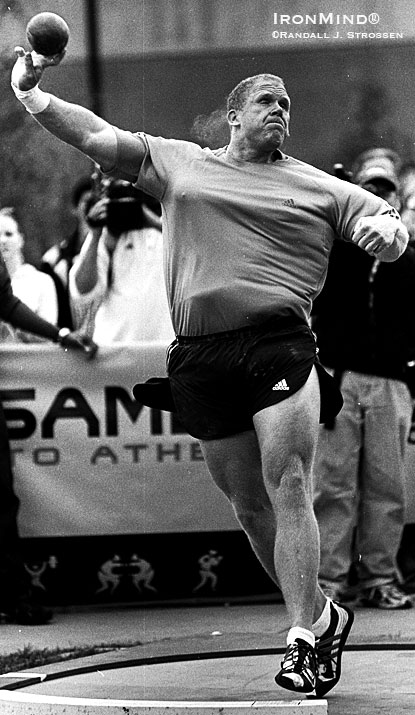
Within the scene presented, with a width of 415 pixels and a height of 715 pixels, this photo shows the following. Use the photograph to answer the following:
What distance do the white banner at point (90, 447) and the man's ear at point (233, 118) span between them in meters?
2.56

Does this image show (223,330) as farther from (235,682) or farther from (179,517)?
(179,517)

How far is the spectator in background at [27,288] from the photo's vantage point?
7.73 meters

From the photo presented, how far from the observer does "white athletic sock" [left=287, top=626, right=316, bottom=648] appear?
469cm

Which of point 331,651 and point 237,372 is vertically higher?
point 237,372

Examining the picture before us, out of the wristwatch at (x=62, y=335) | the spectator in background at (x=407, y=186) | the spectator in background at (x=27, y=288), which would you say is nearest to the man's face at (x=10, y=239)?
the spectator in background at (x=27, y=288)

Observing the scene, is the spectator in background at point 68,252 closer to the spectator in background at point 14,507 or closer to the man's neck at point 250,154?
the spectator in background at point 14,507

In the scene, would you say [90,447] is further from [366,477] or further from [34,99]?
[34,99]

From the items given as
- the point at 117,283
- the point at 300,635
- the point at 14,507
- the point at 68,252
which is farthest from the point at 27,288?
the point at 300,635

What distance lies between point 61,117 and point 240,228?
0.66m

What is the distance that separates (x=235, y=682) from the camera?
5.28 m

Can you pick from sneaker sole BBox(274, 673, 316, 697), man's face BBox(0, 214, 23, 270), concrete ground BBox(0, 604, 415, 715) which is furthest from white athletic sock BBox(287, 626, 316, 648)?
man's face BBox(0, 214, 23, 270)

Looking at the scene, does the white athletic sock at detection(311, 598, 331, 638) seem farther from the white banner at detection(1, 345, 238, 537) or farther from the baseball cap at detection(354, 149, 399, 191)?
the baseball cap at detection(354, 149, 399, 191)

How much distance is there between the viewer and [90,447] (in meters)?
7.45

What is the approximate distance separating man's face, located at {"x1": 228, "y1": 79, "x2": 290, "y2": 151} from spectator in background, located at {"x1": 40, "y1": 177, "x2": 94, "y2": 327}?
2845 mm
